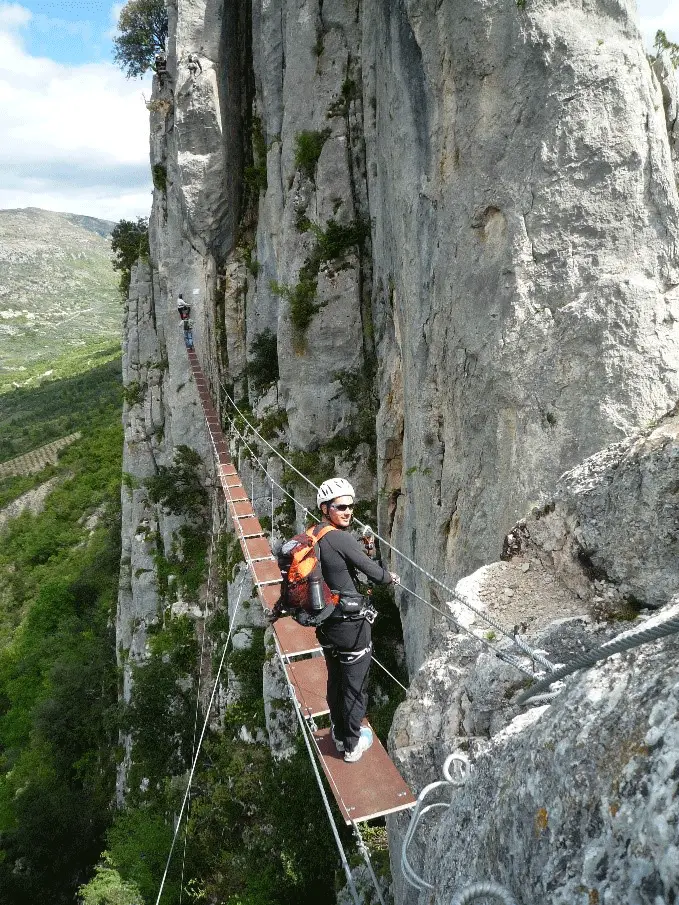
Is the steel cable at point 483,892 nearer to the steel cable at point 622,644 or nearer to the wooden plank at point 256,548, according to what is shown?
the steel cable at point 622,644

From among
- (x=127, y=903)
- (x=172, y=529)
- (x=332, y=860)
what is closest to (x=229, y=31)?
(x=172, y=529)

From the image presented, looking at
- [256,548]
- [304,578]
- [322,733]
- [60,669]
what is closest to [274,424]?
[256,548]

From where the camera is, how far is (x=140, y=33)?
2867 centimetres

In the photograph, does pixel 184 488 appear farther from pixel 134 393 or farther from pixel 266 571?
pixel 266 571

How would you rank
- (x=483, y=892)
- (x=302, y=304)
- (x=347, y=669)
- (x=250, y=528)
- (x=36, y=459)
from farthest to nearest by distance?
(x=36, y=459), (x=302, y=304), (x=250, y=528), (x=347, y=669), (x=483, y=892)

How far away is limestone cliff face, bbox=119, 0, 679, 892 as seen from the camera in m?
6.37

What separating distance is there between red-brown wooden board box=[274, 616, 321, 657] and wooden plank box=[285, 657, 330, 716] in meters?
0.13

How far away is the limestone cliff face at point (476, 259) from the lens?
6.37 metres

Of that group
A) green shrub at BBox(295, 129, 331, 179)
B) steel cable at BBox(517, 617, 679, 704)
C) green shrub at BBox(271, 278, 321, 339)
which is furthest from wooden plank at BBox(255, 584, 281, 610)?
green shrub at BBox(295, 129, 331, 179)

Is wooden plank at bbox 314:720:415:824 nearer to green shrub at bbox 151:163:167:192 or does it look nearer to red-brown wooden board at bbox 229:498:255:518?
red-brown wooden board at bbox 229:498:255:518

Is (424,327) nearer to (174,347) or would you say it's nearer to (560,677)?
(560,677)

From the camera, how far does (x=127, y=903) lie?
13.5 metres

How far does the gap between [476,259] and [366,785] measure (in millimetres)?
5696

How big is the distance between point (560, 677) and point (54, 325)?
19669 centimetres
